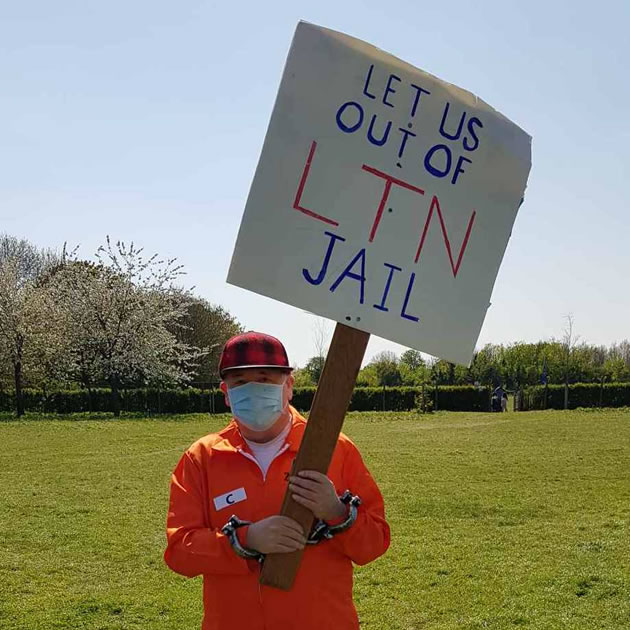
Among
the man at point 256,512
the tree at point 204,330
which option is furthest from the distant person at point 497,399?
the man at point 256,512

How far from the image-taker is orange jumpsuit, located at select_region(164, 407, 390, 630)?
2.18 m

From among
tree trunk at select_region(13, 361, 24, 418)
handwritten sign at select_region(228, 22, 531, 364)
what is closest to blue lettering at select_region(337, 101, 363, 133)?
handwritten sign at select_region(228, 22, 531, 364)

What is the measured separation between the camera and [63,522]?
28.2 ft

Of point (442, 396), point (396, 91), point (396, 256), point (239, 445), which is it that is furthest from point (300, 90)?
point (442, 396)

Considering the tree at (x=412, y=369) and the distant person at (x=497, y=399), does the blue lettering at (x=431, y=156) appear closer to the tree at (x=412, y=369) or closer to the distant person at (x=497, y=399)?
the distant person at (x=497, y=399)

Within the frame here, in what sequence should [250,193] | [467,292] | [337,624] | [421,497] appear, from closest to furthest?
[250,193] → [467,292] → [337,624] → [421,497]

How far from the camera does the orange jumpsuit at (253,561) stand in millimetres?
2178

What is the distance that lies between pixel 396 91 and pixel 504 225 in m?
0.47

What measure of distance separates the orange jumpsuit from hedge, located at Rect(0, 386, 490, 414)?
90.9 feet

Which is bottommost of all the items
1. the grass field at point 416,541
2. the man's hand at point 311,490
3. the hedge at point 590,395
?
the grass field at point 416,541

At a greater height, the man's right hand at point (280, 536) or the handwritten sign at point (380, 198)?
the handwritten sign at point (380, 198)

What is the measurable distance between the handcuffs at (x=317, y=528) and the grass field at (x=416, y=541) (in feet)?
12.1

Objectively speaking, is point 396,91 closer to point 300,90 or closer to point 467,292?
point 300,90

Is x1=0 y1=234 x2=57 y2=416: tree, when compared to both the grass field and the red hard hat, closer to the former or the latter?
the grass field
